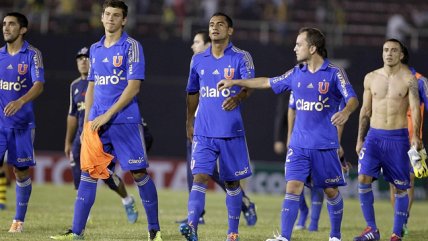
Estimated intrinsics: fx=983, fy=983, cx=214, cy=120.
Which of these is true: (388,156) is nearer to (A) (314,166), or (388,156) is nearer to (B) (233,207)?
(A) (314,166)

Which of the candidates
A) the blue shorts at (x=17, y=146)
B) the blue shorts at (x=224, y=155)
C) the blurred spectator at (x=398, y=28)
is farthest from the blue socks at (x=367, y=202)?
the blurred spectator at (x=398, y=28)

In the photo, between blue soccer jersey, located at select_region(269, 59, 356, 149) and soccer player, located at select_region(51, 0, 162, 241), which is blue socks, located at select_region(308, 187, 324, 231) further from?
soccer player, located at select_region(51, 0, 162, 241)

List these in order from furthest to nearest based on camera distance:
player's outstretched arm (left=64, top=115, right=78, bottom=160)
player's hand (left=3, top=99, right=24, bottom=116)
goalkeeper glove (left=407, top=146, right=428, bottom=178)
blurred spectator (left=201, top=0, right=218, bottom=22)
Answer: blurred spectator (left=201, top=0, right=218, bottom=22)
player's outstretched arm (left=64, top=115, right=78, bottom=160)
goalkeeper glove (left=407, top=146, right=428, bottom=178)
player's hand (left=3, top=99, right=24, bottom=116)

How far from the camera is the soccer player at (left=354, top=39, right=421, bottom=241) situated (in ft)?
41.0

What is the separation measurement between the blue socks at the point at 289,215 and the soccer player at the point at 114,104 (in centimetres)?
140

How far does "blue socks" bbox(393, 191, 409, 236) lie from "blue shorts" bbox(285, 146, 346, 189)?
5.32 feet

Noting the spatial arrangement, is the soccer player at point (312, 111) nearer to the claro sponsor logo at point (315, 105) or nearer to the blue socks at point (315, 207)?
the claro sponsor logo at point (315, 105)

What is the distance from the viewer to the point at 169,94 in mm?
23797

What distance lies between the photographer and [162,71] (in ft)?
78.4

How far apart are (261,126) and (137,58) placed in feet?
43.8

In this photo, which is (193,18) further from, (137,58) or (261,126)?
(137,58)

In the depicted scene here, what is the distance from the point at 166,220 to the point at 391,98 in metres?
4.23

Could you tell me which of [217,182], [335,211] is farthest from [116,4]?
[217,182]

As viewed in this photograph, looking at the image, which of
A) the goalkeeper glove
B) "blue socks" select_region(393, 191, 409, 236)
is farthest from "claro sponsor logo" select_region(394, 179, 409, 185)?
the goalkeeper glove
